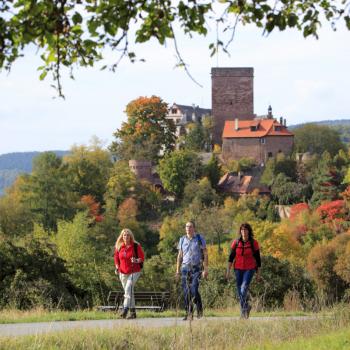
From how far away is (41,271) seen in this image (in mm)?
21219

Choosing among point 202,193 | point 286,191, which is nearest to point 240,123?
point 286,191

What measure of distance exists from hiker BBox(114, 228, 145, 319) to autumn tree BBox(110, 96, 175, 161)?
77.6m

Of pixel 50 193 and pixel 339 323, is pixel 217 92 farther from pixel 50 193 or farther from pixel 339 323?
pixel 339 323

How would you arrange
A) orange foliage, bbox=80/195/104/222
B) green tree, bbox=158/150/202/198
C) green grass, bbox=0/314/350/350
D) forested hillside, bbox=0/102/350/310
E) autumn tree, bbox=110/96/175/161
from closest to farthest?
1. green grass, bbox=0/314/350/350
2. forested hillside, bbox=0/102/350/310
3. orange foliage, bbox=80/195/104/222
4. green tree, bbox=158/150/202/198
5. autumn tree, bbox=110/96/175/161

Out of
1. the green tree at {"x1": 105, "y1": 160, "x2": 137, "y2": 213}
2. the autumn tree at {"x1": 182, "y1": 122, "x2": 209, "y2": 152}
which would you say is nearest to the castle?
the autumn tree at {"x1": 182, "y1": 122, "x2": 209, "y2": 152}

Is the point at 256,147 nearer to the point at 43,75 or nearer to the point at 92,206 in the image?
the point at 92,206

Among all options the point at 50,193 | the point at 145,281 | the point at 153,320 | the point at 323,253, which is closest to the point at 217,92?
the point at 50,193

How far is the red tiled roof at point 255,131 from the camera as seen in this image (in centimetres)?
9356

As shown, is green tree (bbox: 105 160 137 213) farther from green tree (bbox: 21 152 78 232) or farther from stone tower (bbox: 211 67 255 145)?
stone tower (bbox: 211 67 255 145)

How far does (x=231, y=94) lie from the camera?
105m

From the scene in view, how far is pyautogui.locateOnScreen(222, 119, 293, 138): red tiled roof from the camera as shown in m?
93.6

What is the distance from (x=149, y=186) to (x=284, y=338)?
73426mm

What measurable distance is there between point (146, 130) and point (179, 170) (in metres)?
10.4

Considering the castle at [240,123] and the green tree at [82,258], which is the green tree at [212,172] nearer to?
the castle at [240,123]
